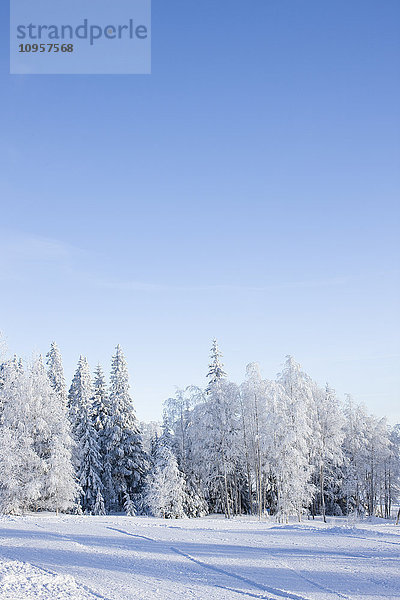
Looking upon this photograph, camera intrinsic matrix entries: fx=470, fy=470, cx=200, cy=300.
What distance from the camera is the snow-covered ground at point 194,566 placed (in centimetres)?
896

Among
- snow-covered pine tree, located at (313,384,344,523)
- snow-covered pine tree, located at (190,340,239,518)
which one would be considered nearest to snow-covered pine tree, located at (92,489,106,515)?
snow-covered pine tree, located at (190,340,239,518)

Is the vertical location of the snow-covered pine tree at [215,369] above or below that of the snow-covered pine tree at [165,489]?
above

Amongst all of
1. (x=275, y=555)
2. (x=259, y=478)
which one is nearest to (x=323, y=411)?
(x=259, y=478)

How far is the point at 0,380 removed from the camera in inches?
1377

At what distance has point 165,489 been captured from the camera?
121ft

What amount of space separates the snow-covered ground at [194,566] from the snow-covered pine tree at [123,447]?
26.9m

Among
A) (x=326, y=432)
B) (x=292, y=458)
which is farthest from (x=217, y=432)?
(x=326, y=432)

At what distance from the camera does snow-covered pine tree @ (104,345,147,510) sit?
4394 cm

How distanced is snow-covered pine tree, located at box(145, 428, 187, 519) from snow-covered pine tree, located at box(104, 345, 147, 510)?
18.5ft

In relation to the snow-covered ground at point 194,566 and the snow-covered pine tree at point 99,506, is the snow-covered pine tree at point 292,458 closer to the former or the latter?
the snow-covered pine tree at point 99,506

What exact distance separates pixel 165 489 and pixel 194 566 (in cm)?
2707

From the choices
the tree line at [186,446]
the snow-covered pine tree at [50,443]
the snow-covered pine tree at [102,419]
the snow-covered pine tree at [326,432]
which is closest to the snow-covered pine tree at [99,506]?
the tree line at [186,446]

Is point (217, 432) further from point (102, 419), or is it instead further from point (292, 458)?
point (102, 419)

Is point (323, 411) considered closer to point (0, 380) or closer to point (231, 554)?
point (0, 380)
